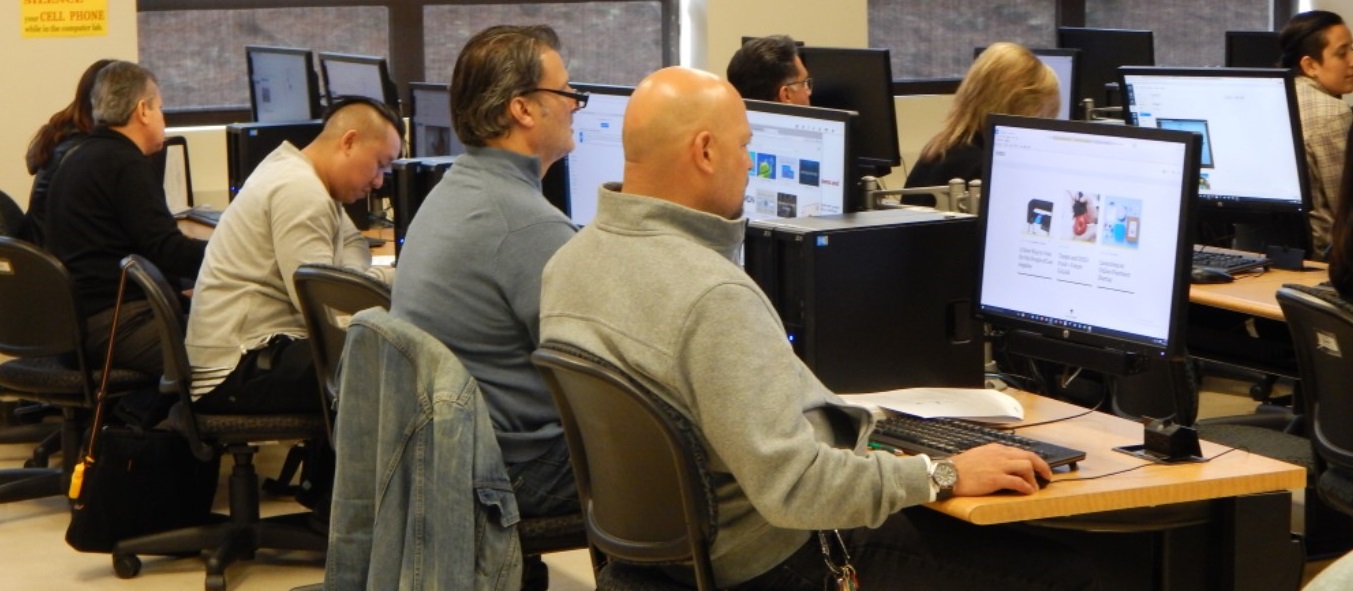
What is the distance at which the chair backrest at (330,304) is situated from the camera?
334 cm

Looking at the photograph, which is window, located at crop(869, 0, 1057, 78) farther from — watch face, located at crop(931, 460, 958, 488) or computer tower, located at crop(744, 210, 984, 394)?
watch face, located at crop(931, 460, 958, 488)

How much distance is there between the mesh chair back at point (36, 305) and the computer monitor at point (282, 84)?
5.29 feet

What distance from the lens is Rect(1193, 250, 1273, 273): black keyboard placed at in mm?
4277

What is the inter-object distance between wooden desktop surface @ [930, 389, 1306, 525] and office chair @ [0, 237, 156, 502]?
2.55 m

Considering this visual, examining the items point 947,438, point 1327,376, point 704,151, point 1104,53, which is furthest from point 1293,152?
point 1104,53

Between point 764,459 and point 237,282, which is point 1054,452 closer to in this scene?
point 764,459

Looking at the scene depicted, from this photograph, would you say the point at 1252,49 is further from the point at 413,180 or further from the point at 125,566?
the point at 125,566

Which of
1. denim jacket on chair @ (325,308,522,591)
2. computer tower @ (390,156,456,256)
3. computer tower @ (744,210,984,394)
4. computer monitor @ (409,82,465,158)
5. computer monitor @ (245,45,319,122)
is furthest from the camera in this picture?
computer monitor @ (245,45,319,122)

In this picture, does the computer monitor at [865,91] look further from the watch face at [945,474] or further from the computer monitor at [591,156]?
the watch face at [945,474]

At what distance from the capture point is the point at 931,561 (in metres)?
2.48

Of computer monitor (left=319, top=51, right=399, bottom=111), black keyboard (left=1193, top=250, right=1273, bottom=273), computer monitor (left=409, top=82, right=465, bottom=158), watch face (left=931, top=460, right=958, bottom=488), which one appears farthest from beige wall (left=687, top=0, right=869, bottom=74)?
watch face (left=931, top=460, right=958, bottom=488)

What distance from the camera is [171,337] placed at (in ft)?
12.7

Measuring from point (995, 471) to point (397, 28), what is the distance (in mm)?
5018

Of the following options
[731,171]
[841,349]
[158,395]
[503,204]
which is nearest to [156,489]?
[158,395]
